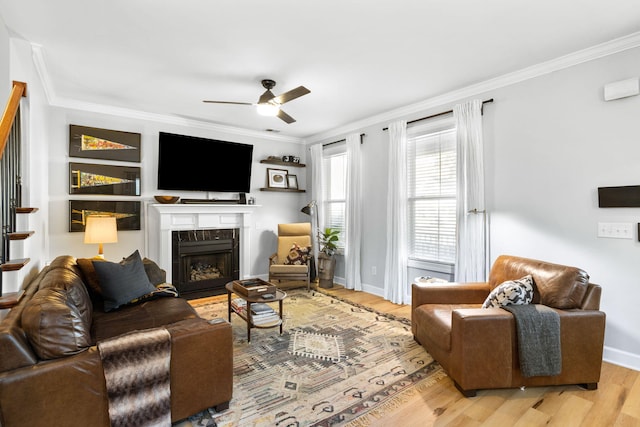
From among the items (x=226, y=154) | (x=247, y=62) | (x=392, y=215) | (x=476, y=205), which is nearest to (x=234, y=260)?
(x=226, y=154)

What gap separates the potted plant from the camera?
524 cm

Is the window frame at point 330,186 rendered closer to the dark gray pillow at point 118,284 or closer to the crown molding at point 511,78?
the crown molding at point 511,78

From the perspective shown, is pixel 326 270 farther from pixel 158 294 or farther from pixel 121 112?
pixel 121 112

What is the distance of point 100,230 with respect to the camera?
378 centimetres

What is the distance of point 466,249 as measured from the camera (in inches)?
141

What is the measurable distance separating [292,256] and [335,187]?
1.44 m

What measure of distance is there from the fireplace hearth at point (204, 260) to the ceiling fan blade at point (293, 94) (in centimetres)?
264

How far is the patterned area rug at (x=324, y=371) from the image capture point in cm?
203

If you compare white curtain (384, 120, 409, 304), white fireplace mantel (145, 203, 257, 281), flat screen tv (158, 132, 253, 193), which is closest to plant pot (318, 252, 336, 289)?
white curtain (384, 120, 409, 304)

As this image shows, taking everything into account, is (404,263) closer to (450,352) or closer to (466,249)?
(466,249)

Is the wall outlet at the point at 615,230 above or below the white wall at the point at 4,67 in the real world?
below

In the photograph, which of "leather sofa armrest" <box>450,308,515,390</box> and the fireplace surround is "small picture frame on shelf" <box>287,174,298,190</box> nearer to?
the fireplace surround

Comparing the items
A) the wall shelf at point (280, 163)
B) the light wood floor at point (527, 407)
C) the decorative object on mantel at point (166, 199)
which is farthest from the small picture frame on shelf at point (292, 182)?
the light wood floor at point (527, 407)

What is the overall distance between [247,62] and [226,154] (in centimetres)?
238
